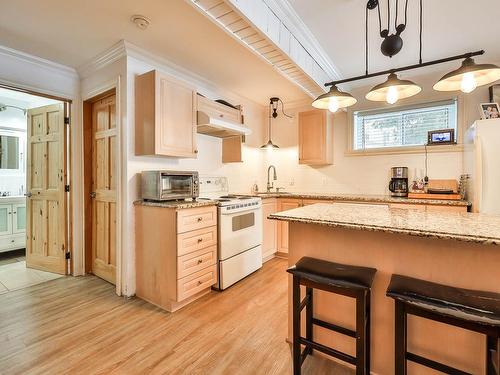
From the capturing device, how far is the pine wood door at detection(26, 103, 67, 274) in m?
3.14

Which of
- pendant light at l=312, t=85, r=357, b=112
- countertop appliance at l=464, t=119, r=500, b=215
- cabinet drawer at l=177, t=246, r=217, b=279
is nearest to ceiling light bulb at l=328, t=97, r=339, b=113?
pendant light at l=312, t=85, r=357, b=112

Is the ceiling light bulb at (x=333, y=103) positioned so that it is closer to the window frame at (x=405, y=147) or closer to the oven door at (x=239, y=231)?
the oven door at (x=239, y=231)

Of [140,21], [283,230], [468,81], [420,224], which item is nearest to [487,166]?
[468,81]

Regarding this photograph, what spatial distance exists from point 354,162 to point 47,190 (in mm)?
4304

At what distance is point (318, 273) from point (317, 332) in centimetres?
64

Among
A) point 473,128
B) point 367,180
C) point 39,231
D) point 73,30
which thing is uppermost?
point 73,30

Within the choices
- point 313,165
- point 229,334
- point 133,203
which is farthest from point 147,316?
point 313,165

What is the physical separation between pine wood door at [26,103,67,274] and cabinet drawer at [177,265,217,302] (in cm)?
179

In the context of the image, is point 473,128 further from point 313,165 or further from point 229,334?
point 229,334

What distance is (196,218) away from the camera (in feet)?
8.37

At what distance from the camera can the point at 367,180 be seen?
3.89 meters

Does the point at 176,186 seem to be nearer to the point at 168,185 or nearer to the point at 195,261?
the point at 168,185

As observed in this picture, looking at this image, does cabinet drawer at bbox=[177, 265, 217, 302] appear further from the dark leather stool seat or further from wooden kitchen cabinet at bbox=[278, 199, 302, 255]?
wooden kitchen cabinet at bbox=[278, 199, 302, 255]

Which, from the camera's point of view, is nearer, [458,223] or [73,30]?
[458,223]
